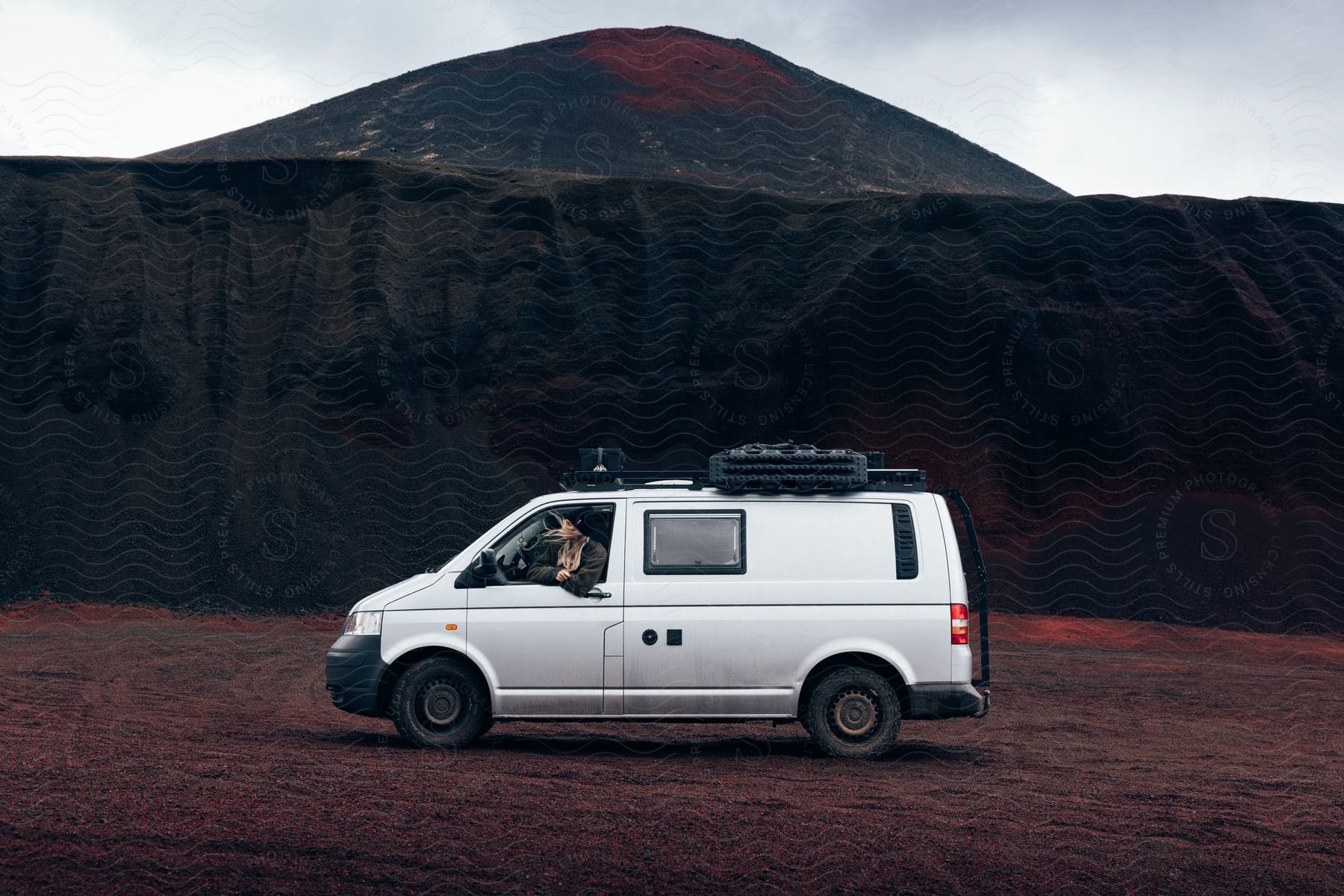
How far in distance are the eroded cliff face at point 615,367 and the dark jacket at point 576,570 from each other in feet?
54.9

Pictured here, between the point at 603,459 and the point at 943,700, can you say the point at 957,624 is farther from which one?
the point at 603,459

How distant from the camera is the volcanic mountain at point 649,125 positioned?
60.9m

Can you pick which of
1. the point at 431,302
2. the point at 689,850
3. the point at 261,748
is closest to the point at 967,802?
the point at 689,850

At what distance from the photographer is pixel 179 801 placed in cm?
776

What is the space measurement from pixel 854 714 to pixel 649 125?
62.3 meters

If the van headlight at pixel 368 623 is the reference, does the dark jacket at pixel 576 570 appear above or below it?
above

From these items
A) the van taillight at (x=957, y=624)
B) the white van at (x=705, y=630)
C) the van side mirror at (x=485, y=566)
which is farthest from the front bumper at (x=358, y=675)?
the van taillight at (x=957, y=624)

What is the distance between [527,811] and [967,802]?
3.00 m

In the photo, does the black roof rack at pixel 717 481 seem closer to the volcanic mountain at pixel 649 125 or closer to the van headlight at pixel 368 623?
Answer: the van headlight at pixel 368 623

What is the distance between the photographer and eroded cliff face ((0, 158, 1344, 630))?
27.5 meters

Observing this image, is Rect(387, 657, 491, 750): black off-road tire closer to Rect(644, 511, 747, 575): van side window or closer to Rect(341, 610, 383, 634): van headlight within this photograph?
Rect(341, 610, 383, 634): van headlight

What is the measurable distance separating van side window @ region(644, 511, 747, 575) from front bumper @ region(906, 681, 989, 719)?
177 cm

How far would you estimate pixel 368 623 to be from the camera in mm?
10398

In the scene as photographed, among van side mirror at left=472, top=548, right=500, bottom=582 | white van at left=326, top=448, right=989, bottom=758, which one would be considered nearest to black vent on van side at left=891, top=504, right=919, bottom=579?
white van at left=326, top=448, right=989, bottom=758
